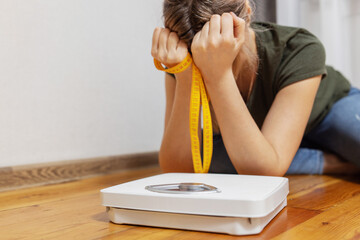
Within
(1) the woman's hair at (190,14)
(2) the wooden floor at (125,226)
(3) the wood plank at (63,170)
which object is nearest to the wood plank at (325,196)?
(2) the wooden floor at (125,226)

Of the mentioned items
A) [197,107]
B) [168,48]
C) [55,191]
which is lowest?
[55,191]

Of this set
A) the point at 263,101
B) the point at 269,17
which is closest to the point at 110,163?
the point at 263,101

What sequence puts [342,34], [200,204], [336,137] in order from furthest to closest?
[342,34] → [336,137] → [200,204]

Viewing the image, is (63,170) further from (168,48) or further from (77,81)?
(168,48)

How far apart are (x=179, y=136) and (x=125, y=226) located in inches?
17.5

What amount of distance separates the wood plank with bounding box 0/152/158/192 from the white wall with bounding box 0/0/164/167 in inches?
1.1

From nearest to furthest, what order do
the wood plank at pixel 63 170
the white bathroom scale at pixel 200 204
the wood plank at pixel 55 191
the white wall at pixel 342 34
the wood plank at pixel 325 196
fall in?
the white bathroom scale at pixel 200 204 < the wood plank at pixel 325 196 < the wood plank at pixel 55 191 < the wood plank at pixel 63 170 < the white wall at pixel 342 34

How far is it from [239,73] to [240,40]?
0.26m

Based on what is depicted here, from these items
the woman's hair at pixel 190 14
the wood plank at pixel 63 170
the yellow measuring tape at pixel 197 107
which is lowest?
the wood plank at pixel 63 170

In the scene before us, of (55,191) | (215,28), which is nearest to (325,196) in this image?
(215,28)

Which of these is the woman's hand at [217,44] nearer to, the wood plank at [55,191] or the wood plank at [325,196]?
the wood plank at [325,196]

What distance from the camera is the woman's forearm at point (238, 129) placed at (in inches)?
33.7

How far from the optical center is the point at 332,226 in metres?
0.64

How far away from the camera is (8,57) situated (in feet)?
3.64
